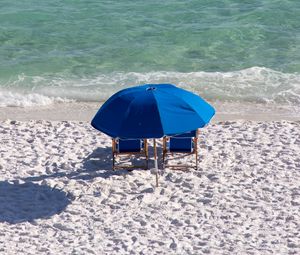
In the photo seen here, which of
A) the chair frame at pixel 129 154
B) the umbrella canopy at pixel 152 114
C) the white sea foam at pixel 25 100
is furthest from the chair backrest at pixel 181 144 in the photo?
the white sea foam at pixel 25 100

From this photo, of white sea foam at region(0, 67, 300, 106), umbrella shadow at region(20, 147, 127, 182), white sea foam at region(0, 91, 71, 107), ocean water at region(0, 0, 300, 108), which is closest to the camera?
umbrella shadow at region(20, 147, 127, 182)

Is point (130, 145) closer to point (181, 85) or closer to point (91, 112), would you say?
point (91, 112)

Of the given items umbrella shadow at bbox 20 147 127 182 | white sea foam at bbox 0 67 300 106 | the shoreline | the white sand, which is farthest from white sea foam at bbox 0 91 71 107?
umbrella shadow at bbox 20 147 127 182

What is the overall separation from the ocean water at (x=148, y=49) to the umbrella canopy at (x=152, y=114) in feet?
16.5

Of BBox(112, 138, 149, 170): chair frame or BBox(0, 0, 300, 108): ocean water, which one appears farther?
BBox(0, 0, 300, 108): ocean water

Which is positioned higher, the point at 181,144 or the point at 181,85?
the point at 181,144

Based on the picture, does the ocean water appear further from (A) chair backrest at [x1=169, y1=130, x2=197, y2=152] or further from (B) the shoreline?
(A) chair backrest at [x1=169, y1=130, x2=197, y2=152]

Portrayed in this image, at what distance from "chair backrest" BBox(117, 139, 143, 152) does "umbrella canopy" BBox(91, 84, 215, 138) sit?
762 millimetres

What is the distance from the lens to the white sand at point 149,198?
418 inches

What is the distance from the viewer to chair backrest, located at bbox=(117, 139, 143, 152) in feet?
41.2

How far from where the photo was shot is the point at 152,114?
11.6 meters

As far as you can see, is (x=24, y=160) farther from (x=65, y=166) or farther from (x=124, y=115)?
(x=124, y=115)

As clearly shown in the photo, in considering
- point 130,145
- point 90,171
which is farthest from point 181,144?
point 90,171

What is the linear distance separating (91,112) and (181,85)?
8.52 ft
